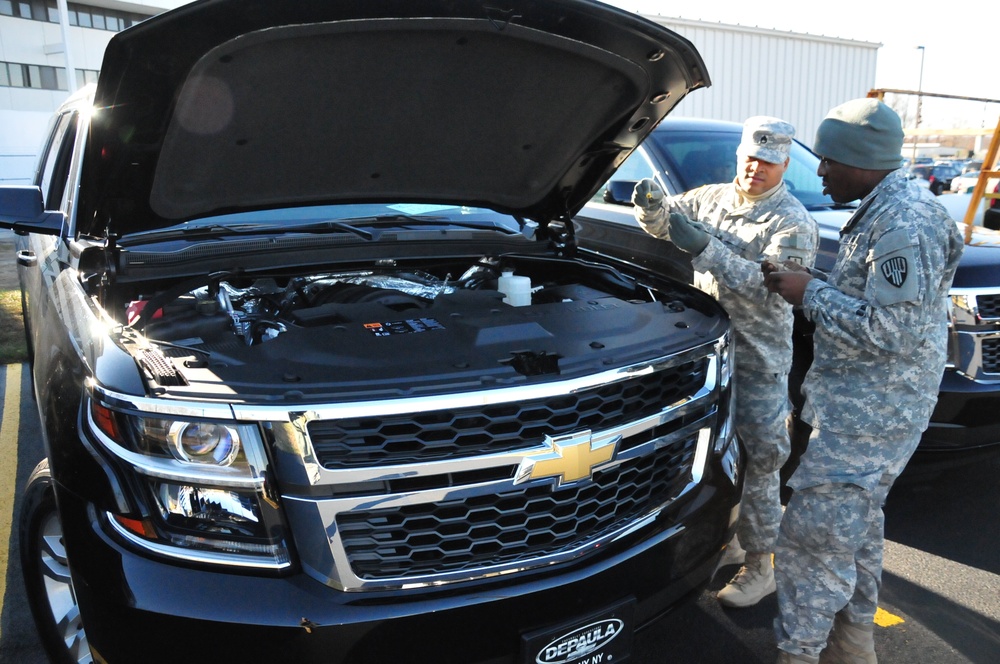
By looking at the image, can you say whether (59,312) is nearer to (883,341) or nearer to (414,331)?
(414,331)

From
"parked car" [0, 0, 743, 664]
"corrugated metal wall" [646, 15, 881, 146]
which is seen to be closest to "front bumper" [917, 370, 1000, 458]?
"parked car" [0, 0, 743, 664]

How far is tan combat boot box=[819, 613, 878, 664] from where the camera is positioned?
2.41m

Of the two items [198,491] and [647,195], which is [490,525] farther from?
[647,195]

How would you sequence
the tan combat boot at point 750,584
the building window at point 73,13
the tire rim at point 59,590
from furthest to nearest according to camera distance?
the building window at point 73,13, the tan combat boot at point 750,584, the tire rim at point 59,590

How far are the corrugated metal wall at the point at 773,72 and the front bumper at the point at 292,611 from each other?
12.1 metres

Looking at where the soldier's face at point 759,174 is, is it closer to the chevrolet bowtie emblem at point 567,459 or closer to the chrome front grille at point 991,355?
the chrome front grille at point 991,355

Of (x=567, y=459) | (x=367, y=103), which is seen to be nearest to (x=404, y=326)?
(x=567, y=459)

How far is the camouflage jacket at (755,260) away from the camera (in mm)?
2781

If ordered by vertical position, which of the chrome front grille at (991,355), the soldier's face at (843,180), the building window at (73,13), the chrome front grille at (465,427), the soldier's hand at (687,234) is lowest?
the chrome front grille at (991,355)

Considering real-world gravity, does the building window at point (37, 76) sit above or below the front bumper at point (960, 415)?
above

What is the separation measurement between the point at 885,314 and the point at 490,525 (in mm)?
1266

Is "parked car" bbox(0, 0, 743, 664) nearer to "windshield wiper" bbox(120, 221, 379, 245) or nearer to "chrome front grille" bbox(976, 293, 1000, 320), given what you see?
"windshield wiper" bbox(120, 221, 379, 245)

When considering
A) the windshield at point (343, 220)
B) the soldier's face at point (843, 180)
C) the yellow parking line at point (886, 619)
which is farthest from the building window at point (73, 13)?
the yellow parking line at point (886, 619)

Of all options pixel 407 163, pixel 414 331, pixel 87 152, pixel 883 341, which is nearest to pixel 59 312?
pixel 87 152
